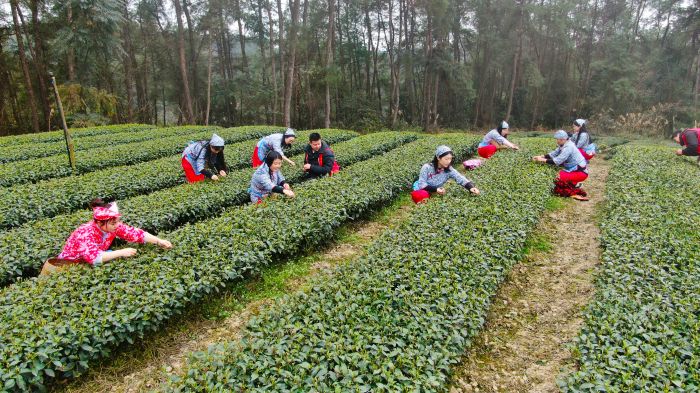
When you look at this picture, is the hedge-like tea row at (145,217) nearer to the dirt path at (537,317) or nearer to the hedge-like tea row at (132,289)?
the hedge-like tea row at (132,289)

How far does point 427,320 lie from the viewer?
380cm

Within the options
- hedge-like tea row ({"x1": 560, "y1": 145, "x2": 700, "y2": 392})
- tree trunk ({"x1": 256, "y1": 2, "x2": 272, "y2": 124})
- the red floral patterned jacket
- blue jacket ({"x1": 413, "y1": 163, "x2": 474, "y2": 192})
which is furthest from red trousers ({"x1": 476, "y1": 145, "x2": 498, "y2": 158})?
tree trunk ({"x1": 256, "y1": 2, "x2": 272, "y2": 124})

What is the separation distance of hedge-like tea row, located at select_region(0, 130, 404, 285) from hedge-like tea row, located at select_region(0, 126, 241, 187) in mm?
4612

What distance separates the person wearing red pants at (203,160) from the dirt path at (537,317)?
6.42m

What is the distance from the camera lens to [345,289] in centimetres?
427

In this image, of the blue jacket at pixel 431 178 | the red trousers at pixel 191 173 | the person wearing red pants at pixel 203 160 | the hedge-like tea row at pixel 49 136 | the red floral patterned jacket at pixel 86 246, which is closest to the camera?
the red floral patterned jacket at pixel 86 246

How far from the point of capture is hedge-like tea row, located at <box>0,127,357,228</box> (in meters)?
7.55

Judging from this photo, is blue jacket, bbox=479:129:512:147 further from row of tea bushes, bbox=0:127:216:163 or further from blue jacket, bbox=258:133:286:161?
row of tea bushes, bbox=0:127:216:163

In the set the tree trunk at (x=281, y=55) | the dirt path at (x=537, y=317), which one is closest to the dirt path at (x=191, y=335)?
the dirt path at (x=537, y=317)

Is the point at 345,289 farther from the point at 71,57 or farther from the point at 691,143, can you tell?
the point at 71,57

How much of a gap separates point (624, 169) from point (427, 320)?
928 centimetres

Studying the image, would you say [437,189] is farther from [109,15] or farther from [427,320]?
[109,15]

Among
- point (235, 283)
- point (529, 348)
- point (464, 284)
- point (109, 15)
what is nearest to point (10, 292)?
point (235, 283)

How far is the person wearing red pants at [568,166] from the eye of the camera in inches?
375
